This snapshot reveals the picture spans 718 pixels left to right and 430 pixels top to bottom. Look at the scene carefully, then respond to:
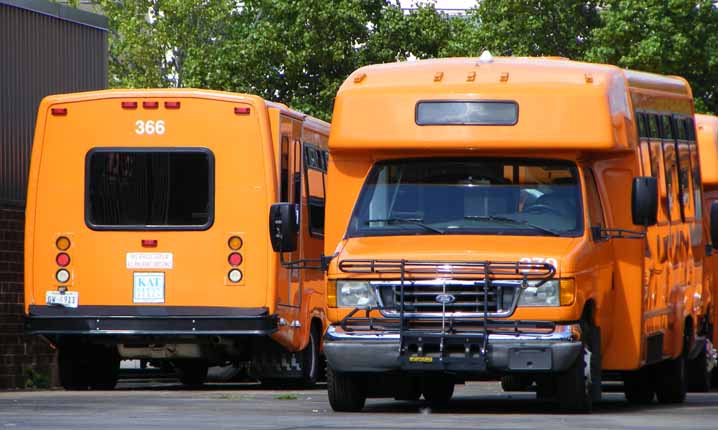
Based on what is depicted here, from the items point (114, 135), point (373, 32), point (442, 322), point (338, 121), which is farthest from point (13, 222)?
point (373, 32)

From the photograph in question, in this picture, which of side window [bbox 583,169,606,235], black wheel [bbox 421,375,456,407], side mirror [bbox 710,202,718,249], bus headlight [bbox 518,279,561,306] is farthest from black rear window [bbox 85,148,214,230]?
bus headlight [bbox 518,279,561,306]

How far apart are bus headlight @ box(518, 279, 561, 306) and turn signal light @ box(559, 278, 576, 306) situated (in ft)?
0.10

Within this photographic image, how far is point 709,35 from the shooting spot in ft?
156

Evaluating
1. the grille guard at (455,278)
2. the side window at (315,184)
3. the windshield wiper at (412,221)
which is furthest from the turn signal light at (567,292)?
the side window at (315,184)

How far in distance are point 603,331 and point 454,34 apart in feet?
121

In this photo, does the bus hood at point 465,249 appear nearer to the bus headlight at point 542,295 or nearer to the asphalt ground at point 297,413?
the bus headlight at point 542,295

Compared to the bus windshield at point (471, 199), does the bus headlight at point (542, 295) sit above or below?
below

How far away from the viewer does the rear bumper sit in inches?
754

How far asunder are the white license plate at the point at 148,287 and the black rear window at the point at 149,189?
521mm

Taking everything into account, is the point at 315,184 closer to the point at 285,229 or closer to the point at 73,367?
the point at 73,367

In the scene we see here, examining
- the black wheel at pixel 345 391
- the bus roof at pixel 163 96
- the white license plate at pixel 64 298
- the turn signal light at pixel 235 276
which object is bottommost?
the black wheel at pixel 345 391

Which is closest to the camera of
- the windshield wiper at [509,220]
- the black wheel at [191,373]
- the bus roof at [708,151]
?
the windshield wiper at [509,220]

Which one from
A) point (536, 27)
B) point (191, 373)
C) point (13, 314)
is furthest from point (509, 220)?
point (536, 27)

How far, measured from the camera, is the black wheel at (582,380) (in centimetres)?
1432
